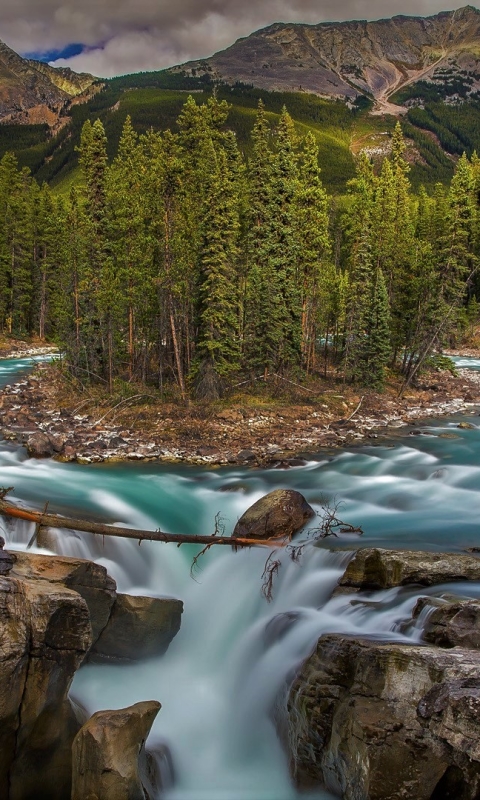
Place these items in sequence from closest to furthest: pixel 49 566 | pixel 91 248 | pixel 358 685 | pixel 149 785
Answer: pixel 358 685, pixel 149 785, pixel 49 566, pixel 91 248

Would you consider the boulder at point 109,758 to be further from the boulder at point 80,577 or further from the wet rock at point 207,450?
the wet rock at point 207,450

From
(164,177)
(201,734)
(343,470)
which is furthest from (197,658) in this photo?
(164,177)

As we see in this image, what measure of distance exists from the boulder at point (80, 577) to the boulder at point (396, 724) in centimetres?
417

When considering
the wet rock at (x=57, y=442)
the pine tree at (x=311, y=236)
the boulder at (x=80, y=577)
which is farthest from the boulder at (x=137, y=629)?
the pine tree at (x=311, y=236)

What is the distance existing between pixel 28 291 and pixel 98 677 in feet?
187

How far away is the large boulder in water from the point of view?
14898 millimetres

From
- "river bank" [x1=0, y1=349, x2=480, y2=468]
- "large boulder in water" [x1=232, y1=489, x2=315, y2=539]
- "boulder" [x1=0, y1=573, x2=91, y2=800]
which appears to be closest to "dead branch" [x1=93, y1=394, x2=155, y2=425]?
"river bank" [x1=0, y1=349, x2=480, y2=468]

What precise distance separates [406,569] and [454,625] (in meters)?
2.44

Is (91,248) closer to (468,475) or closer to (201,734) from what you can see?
(468,475)

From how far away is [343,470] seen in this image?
22.0 m

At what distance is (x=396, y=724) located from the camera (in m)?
7.70

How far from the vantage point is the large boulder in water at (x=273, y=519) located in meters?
14.9

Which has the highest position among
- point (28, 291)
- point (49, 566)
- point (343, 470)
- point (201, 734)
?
point (28, 291)

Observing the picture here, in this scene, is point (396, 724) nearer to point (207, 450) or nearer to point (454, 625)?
point (454, 625)
